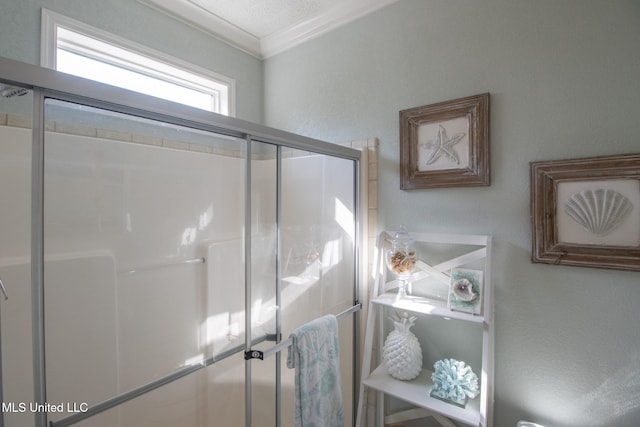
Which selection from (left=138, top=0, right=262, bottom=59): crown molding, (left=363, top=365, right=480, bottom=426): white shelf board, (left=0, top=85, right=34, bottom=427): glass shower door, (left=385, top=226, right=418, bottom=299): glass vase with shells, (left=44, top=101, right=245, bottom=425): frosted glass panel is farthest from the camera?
(left=138, top=0, right=262, bottom=59): crown molding

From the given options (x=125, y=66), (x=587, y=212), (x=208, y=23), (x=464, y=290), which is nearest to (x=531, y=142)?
(x=587, y=212)

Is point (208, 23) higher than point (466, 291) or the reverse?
higher

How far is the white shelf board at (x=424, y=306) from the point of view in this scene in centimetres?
123

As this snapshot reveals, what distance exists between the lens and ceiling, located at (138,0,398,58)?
1674 mm

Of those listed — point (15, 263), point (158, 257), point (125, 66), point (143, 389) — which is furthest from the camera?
point (125, 66)

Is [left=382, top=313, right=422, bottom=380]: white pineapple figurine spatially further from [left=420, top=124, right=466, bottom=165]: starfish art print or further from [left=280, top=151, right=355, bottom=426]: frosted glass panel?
[left=420, top=124, right=466, bottom=165]: starfish art print

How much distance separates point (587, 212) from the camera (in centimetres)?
112

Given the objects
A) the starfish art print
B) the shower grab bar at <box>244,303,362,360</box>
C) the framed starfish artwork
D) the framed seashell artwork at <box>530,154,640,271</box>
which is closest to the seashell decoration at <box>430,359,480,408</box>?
the framed seashell artwork at <box>530,154,640,271</box>

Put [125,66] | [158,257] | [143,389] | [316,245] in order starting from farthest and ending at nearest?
[125,66], [316,245], [158,257], [143,389]

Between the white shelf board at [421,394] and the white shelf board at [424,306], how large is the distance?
0.34m

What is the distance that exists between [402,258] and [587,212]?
2.28ft

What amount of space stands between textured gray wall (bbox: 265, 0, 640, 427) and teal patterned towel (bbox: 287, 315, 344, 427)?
65 cm

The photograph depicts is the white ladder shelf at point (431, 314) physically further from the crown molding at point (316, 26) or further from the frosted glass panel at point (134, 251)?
the crown molding at point (316, 26)

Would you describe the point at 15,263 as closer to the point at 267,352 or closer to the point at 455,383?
Answer: the point at 267,352
